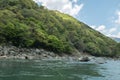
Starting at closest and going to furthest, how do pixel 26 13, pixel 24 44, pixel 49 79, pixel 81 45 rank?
pixel 49 79 → pixel 24 44 → pixel 26 13 → pixel 81 45

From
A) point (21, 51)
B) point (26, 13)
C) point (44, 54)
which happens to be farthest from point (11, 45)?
point (26, 13)

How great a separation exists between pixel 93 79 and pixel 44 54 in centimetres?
8447

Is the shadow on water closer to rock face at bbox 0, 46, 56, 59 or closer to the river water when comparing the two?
the river water

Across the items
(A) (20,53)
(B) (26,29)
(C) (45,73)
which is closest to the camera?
(C) (45,73)

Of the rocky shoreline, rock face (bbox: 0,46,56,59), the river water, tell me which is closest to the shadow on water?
the river water

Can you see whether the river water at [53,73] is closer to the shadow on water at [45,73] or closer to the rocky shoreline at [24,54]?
the shadow on water at [45,73]


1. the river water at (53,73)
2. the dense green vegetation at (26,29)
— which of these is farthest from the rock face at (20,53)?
the river water at (53,73)

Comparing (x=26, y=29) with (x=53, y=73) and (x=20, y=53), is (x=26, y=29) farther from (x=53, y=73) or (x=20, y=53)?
(x=53, y=73)

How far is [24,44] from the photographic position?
141000 mm

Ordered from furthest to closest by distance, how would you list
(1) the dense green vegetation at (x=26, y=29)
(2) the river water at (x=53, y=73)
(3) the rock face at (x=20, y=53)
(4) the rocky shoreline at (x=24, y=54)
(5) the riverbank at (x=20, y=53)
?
1. (1) the dense green vegetation at (x=26, y=29)
2. (3) the rock face at (x=20, y=53)
3. (5) the riverbank at (x=20, y=53)
4. (4) the rocky shoreline at (x=24, y=54)
5. (2) the river water at (x=53, y=73)

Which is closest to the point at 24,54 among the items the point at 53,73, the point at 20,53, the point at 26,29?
the point at 20,53

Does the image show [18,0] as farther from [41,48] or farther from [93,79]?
[93,79]

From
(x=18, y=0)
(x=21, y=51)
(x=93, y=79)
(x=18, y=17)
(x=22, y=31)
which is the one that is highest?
(x=18, y=0)

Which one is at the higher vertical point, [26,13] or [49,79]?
[26,13]
